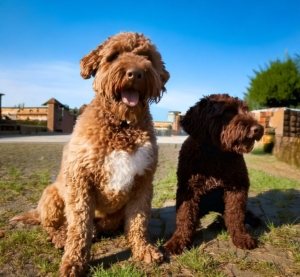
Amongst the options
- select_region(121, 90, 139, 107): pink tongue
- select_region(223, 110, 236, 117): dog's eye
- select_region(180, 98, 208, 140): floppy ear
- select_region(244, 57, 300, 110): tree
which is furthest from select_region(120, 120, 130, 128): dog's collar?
select_region(244, 57, 300, 110): tree

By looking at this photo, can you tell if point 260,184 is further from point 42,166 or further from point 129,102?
point 42,166

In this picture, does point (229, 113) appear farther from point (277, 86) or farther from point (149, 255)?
point (277, 86)

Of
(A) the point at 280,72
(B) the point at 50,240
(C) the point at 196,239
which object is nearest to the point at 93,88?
(B) the point at 50,240

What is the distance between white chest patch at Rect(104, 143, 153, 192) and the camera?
8.80 feet

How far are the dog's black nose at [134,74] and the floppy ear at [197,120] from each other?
925 millimetres

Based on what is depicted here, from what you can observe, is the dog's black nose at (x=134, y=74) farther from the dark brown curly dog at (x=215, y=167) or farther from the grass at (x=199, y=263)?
the grass at (x=199, y=263)

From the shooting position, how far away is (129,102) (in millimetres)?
2756

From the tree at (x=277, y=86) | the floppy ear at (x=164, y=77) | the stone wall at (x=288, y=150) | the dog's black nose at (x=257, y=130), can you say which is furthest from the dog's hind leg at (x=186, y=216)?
the tree at (x=277, y=86)

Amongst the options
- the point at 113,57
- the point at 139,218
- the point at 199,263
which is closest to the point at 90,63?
the point at 113,57

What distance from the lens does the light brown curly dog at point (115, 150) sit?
267 centimetres

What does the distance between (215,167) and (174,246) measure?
96cm

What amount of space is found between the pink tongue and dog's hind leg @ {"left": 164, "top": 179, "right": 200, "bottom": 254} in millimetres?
1176

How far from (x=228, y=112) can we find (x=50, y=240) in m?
2.45

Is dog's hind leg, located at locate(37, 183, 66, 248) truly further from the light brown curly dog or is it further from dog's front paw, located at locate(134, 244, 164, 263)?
dog's front paw, located at locate(134, 244, 164, 263)
